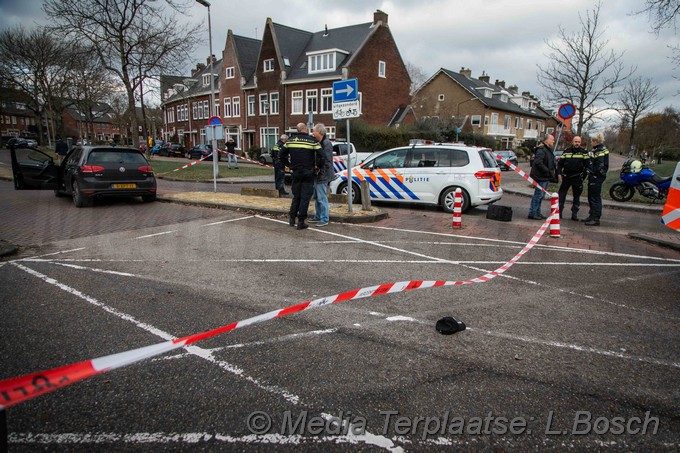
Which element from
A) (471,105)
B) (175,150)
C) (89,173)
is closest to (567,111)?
(89,173)

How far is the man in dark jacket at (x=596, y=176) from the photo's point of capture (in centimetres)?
914

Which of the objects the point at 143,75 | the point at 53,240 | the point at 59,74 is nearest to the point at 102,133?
the point at 59,74

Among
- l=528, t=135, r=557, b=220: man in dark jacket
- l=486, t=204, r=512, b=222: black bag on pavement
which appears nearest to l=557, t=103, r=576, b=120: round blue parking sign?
l=528, t=135, r=557, b=220: man in dark jacket

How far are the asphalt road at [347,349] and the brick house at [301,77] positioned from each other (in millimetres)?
32111

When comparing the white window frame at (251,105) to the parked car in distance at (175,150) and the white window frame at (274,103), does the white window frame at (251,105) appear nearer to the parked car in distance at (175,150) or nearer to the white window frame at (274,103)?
the white window frame at (274,103)

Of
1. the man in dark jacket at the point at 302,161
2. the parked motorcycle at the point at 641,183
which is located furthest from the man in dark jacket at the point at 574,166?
the man in dark jacket at the point at 302,161

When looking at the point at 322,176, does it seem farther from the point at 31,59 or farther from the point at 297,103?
the point at 31,59

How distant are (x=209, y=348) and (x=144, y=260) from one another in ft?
10.8

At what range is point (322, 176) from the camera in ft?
27.6

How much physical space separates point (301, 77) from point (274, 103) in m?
4.23

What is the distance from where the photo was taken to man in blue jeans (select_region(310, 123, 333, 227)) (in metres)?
8.32

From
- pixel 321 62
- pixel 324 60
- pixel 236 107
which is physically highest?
pixel 324 60

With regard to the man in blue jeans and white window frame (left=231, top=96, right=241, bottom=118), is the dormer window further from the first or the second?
the man in blue jeans

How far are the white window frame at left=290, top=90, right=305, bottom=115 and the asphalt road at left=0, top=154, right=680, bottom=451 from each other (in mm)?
35290
